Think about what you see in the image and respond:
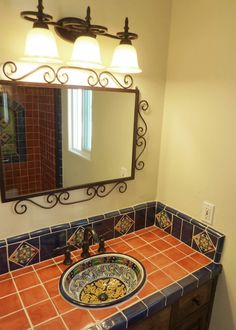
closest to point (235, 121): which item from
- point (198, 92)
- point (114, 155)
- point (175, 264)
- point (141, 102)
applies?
point (198, 92)

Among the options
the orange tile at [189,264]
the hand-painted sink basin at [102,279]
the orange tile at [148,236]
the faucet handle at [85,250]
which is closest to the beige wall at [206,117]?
the orange tile at [189,264]

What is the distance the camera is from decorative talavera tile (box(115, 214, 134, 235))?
4.89 feet

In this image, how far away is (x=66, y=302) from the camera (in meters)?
1.02

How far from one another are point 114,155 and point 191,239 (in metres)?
0.65

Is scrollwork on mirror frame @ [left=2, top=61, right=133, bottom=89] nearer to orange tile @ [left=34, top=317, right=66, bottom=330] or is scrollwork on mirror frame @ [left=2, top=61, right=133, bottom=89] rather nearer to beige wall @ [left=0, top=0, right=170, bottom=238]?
beige wall @ [left=0, top=0, right=170, bottom=238]

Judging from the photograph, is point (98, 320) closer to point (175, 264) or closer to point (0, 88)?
point (175, 264)

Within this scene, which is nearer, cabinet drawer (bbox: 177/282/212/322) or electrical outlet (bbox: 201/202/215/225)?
cabinet drawer (bbox: 177/282/212/322)

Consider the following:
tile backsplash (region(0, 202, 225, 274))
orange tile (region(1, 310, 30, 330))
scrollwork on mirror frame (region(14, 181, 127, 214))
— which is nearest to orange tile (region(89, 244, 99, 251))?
tile backsplash (region(0, 202, 225, 274))

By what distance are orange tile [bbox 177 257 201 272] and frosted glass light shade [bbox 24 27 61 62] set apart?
1.15 m

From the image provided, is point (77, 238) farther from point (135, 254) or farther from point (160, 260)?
point (160, 260)

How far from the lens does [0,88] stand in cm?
99

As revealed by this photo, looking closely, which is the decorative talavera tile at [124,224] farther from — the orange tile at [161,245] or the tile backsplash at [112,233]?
the orange tile at [161,245]

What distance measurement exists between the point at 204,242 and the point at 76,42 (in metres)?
1.17

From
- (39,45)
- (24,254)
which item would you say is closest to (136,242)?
(24,254)
